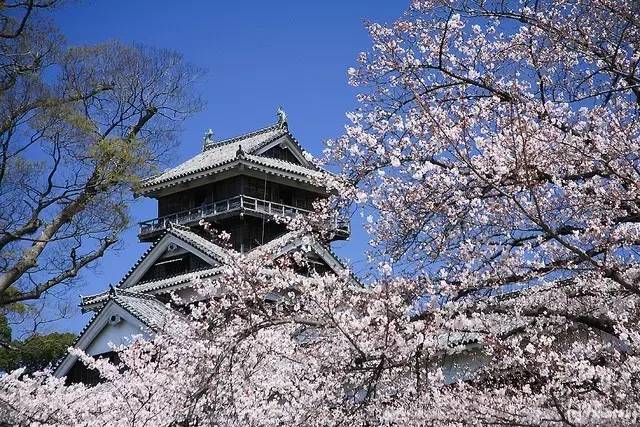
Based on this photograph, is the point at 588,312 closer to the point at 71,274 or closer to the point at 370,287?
the point at 370,287

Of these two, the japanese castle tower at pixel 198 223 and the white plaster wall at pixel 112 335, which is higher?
the japanese castle tower at pixel 198 223

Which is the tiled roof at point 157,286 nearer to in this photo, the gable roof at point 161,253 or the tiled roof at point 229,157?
the gable roof at point 161,253

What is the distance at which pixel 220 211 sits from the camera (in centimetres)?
2488

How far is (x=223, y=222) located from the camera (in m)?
25.4

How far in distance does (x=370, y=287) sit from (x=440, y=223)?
957mm

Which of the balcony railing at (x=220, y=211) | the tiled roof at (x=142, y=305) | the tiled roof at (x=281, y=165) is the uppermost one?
the tiled roof at (x=281, y=165)

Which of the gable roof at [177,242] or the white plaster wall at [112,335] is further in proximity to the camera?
the gable roof at [177,242]

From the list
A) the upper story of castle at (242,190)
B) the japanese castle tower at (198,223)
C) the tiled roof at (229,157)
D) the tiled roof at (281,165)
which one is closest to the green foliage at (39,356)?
the japanese castle tower at (198,223)

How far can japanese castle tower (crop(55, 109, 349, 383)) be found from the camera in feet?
71.5

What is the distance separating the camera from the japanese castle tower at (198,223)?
21797mm

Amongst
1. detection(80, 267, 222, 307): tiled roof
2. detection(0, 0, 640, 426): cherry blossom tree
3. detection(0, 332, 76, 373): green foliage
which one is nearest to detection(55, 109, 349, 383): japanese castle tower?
detection(80, 267, 222, 307): tiled roof

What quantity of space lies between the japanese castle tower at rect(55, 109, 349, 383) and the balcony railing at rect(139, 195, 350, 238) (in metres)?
0.04

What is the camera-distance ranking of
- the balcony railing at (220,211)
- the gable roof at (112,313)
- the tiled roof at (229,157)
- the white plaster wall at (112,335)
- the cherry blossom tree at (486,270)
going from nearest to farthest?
the cherry blossom tree at (486,270), the gable roof at (112,313), the white plaster wall at (112,335), the balcony railing at (220,211), the tiled roof at (229,157)

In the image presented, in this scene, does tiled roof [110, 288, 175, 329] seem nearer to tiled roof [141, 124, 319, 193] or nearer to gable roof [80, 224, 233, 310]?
gable roof [80, 224, 233, 310]
